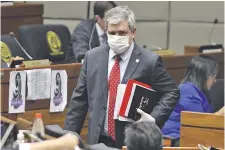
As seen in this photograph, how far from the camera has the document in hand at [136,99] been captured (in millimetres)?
4996

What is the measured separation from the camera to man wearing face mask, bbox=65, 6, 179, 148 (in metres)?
5.00

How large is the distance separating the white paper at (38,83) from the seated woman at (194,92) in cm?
108

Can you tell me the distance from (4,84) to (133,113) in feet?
5.44

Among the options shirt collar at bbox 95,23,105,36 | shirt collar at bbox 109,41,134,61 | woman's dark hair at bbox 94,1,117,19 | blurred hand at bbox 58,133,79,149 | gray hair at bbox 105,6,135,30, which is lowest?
blurred hand at bbox 58,133,79,149

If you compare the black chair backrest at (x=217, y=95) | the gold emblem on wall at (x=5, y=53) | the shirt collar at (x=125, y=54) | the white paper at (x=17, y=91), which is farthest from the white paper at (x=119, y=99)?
the black chair backrest at (x=217, y=95)

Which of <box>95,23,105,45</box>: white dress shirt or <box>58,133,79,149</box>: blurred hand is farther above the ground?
<box>95,23,105,45</box>: white dress shirt

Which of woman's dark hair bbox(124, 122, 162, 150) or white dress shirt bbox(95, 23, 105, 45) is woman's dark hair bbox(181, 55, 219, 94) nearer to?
white dress shirt bbox(95, 23, 105, 45)

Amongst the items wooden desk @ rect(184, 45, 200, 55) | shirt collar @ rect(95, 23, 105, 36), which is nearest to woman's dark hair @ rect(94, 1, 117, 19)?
shirt collar @ rect(95, 23, 105, 36)

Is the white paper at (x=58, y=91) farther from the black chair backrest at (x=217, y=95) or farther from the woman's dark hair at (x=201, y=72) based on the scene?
the black chair backrest at (x=217, y=95)

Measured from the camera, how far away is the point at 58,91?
6637 mm

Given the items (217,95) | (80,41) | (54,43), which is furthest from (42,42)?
(217,95)

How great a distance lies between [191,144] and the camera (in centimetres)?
598

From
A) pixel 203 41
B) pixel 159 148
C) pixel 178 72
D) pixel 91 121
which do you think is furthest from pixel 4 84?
pixel 203 41

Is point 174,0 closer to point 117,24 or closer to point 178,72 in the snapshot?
point 178,72
